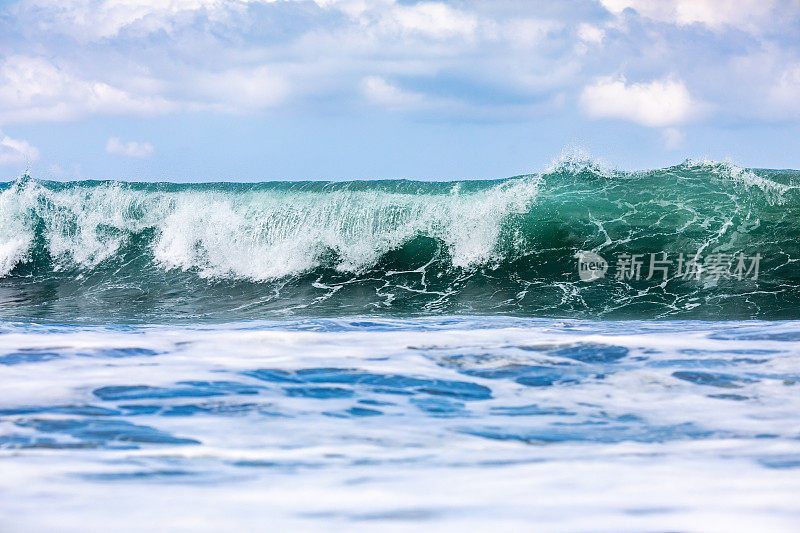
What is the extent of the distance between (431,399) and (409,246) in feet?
27.0

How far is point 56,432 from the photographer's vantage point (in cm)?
319

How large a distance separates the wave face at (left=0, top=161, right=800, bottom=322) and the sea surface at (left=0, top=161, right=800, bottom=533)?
85 millimetres

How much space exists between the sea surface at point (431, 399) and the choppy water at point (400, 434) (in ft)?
0.04

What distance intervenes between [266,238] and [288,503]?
34.6 ft

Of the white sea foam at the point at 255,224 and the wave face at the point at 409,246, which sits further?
the white sea foam at the point at 255,224

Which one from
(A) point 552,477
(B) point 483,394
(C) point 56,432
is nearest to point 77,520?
(C) point 56,432

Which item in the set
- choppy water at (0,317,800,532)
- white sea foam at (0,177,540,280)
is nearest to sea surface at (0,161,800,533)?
choppy water at (0,317,800,532)

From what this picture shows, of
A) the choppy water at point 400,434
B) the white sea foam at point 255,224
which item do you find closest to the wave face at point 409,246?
the white sea foam at point 255,224

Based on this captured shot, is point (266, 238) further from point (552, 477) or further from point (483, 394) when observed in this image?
point (552, 477)

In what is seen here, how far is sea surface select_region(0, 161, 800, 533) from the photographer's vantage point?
96.1 inches

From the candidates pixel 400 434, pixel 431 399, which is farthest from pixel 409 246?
pixel 400 434

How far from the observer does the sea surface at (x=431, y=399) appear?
244 centimetres

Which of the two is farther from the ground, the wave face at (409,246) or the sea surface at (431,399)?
the wave face at (409,246)

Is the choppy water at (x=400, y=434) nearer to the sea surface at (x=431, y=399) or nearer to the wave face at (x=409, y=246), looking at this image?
the sea surface at (x=431, y=399)
